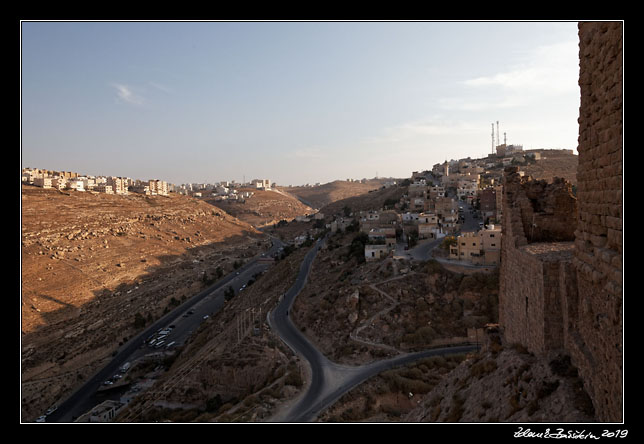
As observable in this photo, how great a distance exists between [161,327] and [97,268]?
17890mm

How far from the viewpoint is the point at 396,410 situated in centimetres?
1330

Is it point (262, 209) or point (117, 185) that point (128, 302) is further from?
point (262, 209)

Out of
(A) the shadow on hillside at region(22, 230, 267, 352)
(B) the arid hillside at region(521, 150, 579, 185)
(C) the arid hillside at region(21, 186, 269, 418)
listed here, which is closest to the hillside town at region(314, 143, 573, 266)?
(B) the arid hillside at region(521, 150, 579, 185)

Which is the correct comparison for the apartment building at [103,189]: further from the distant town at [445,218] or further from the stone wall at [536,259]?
the stone wall at [536,259]

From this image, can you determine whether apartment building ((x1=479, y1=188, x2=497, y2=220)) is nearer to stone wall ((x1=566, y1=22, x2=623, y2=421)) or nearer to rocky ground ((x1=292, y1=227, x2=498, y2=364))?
rocky ground ((x1=292, y1=227, x2=498, y2=364))

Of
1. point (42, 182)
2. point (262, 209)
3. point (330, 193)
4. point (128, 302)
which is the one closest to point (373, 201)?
point (128, 302)

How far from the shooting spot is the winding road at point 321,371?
45.9ft

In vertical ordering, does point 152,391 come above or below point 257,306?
below

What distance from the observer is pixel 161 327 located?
1287 inches

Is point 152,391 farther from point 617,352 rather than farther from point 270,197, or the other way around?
point 270,197

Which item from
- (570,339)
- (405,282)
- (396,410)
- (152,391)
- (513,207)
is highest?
(513,207)

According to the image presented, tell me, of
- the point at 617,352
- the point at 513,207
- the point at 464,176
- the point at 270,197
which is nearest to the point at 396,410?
the point at 513,207

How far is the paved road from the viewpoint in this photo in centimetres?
2180

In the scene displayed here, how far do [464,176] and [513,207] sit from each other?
53.2 meters
